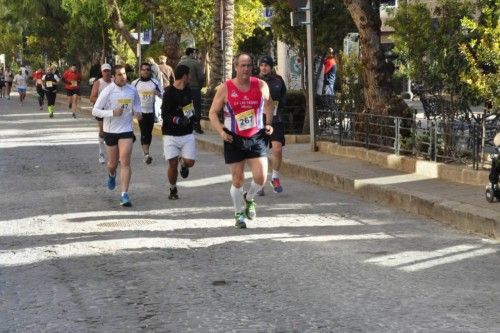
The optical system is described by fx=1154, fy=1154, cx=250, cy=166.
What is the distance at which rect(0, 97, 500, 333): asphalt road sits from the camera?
751cm

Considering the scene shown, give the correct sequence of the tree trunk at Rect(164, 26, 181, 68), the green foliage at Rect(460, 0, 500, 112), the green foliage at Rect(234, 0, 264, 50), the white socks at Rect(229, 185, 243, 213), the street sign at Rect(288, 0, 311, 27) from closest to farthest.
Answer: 1. the white socks at Rect(229, 185, 243, 213)
2. the green foliage at Rect(460, 0, 500, 112)
3. the street sign at Rect(288, 0, 311, 27)
4. the tree trunk at Rect(164, 26, 181, 68)
5. the green foliage at Rect(234, 0, 264, 50)

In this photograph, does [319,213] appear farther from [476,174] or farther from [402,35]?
[402,35]

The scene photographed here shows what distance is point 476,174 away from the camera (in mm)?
13992

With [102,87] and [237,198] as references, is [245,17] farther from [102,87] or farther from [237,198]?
[237,198]

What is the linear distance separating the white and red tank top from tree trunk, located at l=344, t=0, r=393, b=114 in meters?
6.94

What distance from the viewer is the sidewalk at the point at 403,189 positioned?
11.7 m

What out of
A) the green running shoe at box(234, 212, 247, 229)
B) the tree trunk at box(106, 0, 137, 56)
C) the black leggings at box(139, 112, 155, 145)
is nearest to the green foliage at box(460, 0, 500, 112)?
the green running shoe at box(234, 212, 247, 229)

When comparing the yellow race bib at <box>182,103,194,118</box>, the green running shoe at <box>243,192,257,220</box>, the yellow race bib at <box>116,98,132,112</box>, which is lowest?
the green running shoe at <box>243,192,257,220</box>

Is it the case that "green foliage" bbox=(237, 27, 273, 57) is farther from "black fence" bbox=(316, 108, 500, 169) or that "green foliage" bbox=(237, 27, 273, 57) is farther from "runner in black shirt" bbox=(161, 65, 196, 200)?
"runner in black shirt" bbox=(161, 65, 196, 200)

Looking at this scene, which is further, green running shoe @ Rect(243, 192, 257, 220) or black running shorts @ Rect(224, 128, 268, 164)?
green running shoe @ Rect(243, 192, 257, 220)

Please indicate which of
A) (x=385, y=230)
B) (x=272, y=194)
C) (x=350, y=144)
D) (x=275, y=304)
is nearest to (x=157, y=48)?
(x=350, y=144)

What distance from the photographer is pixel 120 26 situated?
145 feet

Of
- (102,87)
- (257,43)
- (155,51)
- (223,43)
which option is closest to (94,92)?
(102,87)

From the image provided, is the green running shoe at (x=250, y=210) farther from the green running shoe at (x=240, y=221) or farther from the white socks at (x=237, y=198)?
the green running shoe at (x=240, y=221)
